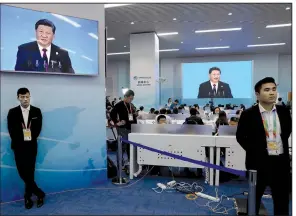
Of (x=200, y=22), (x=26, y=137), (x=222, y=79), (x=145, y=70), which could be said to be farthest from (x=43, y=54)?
(x=222, y=79)

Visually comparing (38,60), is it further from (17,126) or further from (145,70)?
(145,70)

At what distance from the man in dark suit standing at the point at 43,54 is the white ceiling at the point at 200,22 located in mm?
4340

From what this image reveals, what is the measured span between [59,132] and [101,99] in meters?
0.76

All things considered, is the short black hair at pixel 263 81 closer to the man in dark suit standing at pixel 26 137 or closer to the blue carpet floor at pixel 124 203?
the blue carpet floor at pixel 124 203

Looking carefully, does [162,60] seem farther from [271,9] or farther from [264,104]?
[264,104]

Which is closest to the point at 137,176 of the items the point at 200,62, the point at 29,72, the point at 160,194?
the point at 160,194

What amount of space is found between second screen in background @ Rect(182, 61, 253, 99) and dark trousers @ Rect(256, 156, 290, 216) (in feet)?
43.7

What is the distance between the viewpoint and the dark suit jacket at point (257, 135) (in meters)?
2.12

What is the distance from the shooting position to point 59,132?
3504mm

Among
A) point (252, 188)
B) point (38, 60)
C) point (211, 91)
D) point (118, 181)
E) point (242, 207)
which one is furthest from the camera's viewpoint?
point (211, 91)

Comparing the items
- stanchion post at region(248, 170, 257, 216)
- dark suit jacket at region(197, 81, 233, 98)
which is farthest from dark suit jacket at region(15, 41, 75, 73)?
dark suit jacket at region(197, 81, 233, 98)

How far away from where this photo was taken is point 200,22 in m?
8.87

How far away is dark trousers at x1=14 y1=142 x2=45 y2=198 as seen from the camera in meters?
3.02

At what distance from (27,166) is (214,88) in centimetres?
1377
